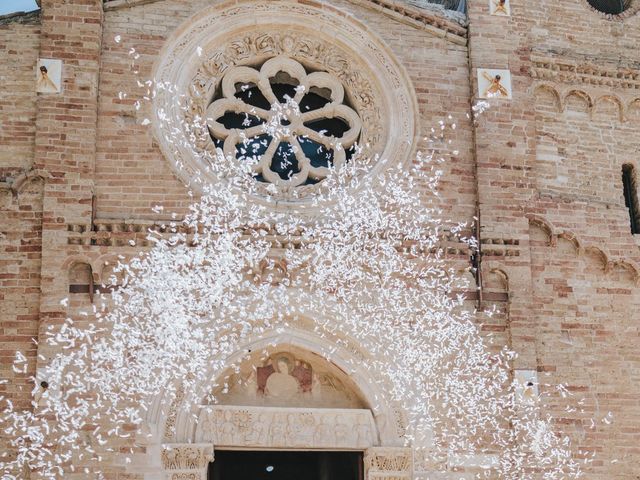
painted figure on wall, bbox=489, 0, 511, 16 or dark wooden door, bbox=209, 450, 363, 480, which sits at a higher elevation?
painted figure on wall, bbox=489, 0, 511, 16

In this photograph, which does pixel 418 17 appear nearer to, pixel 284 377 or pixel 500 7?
pixel 500 7

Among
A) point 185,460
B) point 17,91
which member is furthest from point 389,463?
point 17,91

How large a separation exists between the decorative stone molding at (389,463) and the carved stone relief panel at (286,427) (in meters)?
0.15

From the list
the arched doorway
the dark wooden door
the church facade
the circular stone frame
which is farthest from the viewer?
the dark wooden door

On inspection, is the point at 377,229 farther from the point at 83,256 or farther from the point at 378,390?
the point at 83,256

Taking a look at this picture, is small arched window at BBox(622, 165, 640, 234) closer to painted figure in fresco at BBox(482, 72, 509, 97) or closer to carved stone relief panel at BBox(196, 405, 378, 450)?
painted figure in fresco at BBox(482, 72, 509, 97)

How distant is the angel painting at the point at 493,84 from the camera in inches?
463

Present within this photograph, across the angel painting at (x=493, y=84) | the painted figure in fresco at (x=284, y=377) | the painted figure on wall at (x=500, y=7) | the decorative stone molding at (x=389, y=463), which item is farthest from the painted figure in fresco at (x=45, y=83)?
the painted figure on wall at (x=500, y=7)

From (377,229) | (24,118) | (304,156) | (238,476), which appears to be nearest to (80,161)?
(24,118)

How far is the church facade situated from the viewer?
1037 cm

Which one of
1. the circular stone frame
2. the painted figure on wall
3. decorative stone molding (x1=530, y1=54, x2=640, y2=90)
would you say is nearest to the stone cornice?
the circular stone frame

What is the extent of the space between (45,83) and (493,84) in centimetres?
469

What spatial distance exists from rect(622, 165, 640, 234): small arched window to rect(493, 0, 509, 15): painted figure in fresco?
2.17 metres

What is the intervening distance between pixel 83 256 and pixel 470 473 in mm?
4204
